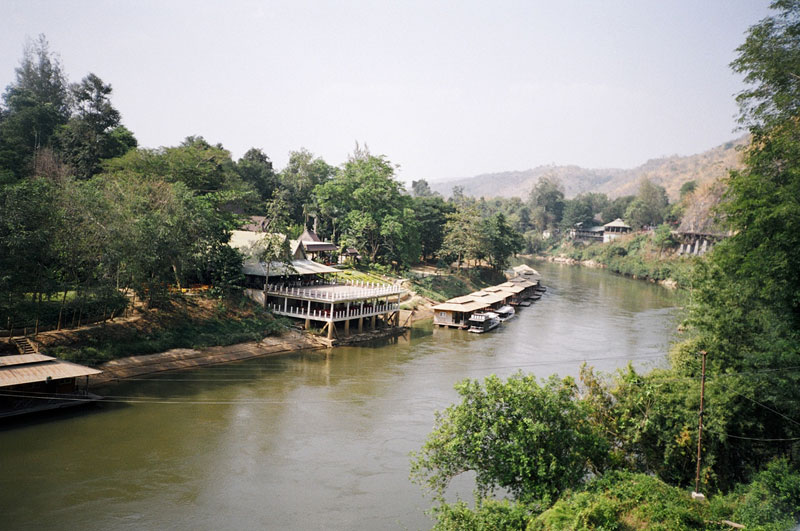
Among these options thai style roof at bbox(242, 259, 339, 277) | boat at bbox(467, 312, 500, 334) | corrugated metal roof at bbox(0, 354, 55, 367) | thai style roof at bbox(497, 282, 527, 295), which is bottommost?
boat at bbox(467, 312, 500, 334)

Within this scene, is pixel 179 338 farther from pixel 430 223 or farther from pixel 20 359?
pixel 430 223

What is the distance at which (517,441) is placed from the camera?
1406 centimetres

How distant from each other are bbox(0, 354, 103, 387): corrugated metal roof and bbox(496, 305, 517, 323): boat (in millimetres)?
35489

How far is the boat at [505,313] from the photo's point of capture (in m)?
50.9

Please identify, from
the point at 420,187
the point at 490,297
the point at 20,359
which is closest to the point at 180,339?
the point at 20,359

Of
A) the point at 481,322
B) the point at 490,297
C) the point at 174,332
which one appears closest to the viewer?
the point at 174,332

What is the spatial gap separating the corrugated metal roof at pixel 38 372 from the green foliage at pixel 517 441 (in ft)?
52.3

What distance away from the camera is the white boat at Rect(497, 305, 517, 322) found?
5099 cm

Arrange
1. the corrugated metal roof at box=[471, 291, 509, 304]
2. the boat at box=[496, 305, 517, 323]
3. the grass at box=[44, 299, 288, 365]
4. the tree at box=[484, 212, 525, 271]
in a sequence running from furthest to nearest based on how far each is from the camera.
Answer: the tree at box=[484, 212, 525, 271] → the boat at box=[496, 305, 517, 323] → the corrugated metal roof at box=[471, 291, 509, 304] → the grass at box=[44, 299, 288, 365]

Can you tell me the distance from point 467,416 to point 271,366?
64.8ft

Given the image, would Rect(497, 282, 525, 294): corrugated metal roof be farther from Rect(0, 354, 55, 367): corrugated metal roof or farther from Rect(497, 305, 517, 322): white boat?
Rect(0, 354, 55, 367): corrugated metal roof

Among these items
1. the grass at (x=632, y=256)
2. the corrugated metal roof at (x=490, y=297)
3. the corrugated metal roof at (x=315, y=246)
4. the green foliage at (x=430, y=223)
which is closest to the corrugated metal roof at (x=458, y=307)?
the corrugated metal roof at (x=490, y=297)

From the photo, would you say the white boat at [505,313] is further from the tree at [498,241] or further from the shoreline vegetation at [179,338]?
the tree at [498,241]

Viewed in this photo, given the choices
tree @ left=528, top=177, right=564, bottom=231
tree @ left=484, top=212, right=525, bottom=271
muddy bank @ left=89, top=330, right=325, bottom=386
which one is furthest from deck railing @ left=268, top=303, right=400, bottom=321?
tree @ left=528, top=177, right=564, bottom=231
